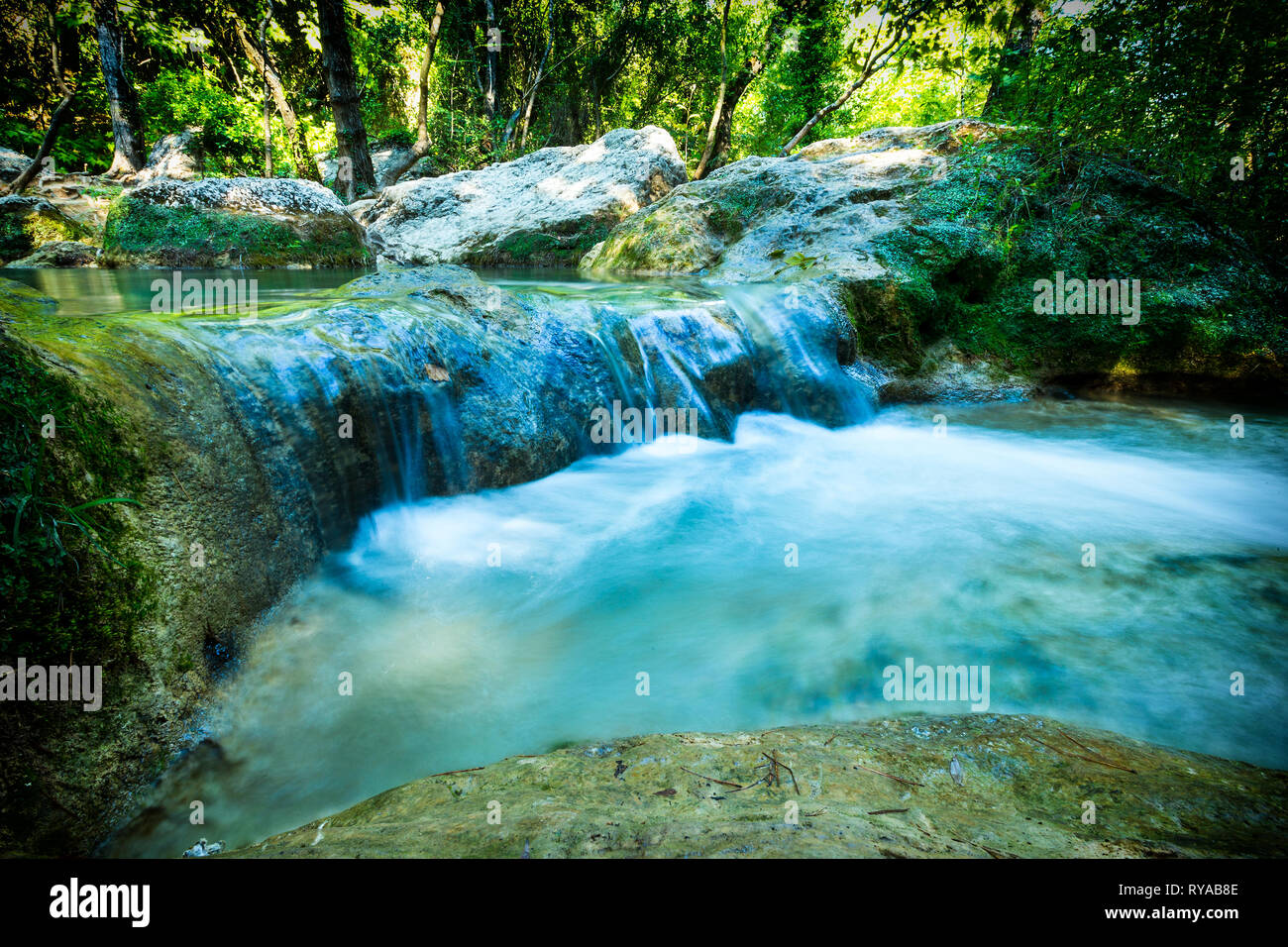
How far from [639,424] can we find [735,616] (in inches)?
103

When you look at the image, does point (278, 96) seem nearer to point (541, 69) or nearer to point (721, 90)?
point (541, 69)

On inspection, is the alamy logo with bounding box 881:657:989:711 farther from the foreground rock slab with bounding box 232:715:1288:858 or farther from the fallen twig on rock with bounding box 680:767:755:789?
the fallen twig on rock with bounding box 680:767:755:789

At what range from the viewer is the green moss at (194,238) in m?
9.87

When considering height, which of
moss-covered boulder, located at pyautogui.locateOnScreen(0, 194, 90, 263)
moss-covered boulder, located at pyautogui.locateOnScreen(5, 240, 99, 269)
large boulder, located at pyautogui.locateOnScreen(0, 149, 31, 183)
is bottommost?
moss-covered boulder, located at pyautogui.locateOnScreen(5, 240, 99, 269)

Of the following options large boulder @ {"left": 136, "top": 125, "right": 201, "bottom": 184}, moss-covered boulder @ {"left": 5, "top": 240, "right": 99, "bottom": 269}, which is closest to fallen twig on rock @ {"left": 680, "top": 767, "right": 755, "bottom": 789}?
moss-covered boulder @ {"left": 5, "top": 240, "right": 99, "bottom": 269}

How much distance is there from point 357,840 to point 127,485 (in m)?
1.67

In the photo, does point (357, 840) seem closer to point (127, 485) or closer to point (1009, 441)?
point (127, 485)

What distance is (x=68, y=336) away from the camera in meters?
2.36

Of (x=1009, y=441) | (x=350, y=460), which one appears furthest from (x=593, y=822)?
(x=1009, y=441)

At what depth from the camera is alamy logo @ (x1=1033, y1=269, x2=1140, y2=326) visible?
24.4ft

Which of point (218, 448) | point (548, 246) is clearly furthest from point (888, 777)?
point (548, 246)

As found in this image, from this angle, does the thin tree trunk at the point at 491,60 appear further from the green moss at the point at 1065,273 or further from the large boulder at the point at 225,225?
the green moss at the point at 1065,273

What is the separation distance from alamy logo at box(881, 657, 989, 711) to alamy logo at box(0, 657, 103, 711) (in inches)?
117

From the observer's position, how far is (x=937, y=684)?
8.46 feet
